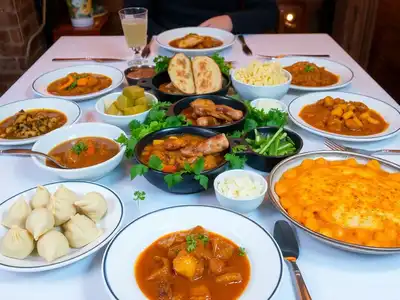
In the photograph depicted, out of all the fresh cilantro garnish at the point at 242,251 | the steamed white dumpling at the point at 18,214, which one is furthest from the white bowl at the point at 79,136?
the fresh cilantro garnish at the point at 242,251

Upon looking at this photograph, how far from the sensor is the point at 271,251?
1.09m

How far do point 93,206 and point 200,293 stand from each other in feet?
1.32

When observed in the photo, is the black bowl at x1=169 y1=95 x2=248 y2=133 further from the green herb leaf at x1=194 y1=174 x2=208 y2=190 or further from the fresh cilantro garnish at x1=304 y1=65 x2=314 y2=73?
the fresh cilantro garnish at x1=304 y1=65 x2=314 y2=73

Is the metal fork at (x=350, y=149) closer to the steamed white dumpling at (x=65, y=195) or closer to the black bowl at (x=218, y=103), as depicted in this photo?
the black bowl at (x=218, y=103)

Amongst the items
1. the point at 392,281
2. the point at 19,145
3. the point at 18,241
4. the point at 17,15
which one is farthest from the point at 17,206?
the point at 17,15

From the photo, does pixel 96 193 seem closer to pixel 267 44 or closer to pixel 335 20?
pixel 267 44

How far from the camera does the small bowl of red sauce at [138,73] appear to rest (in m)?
2.13

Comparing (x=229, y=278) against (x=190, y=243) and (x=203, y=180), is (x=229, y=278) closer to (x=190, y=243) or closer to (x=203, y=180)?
(x=190, y=243)

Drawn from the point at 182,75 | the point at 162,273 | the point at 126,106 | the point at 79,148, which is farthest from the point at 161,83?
the point at 162,273

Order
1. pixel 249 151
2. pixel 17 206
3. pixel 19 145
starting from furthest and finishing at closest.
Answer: pixel 19 145 < pixel 249 151 < pixel 17 206

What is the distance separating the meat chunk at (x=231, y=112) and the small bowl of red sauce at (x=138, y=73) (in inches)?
22.2

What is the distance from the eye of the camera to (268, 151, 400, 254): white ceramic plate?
1076 mm

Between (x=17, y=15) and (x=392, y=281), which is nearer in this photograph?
(x=392, y=281)

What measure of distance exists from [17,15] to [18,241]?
10.8ft
